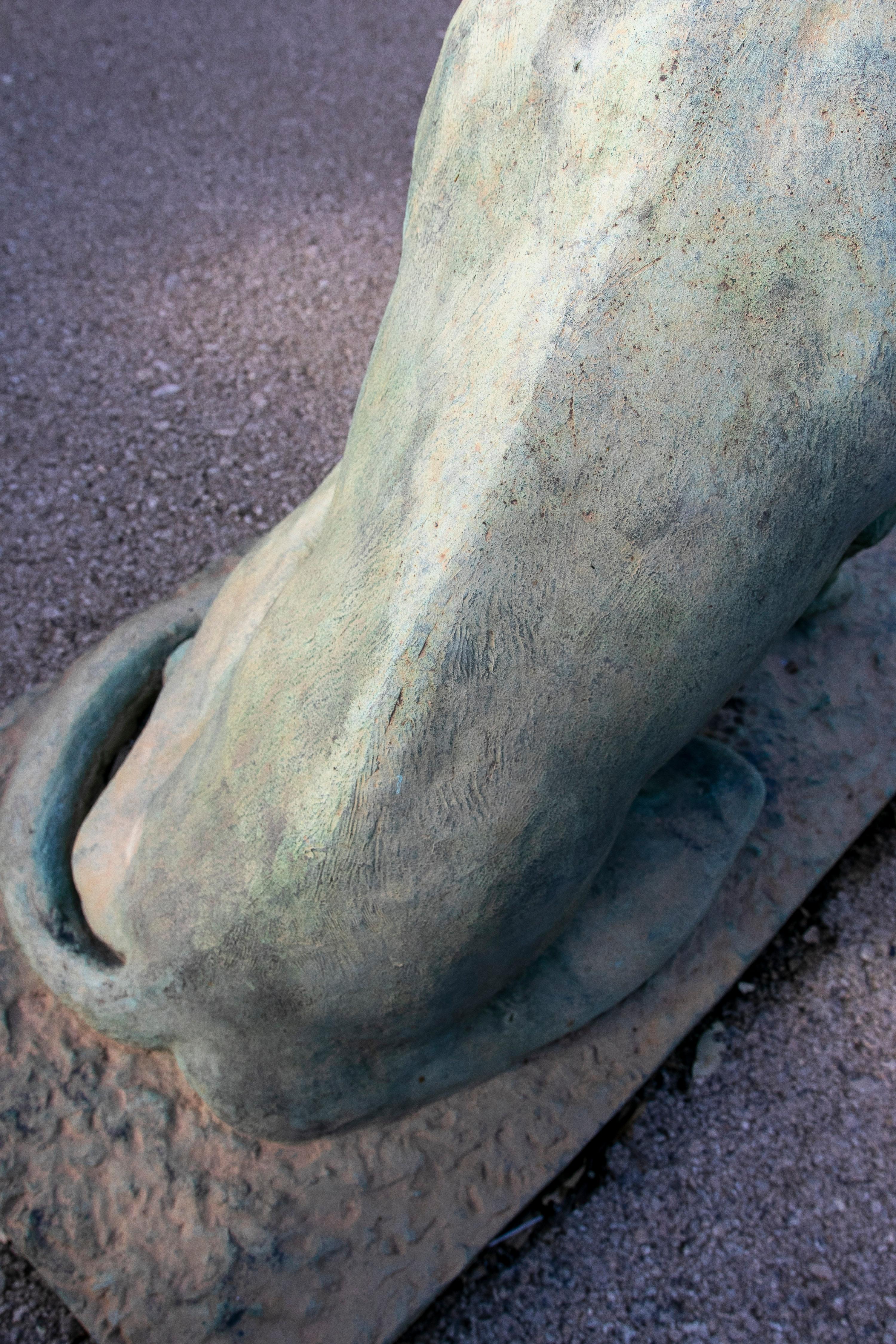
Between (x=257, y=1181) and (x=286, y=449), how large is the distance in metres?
1.44

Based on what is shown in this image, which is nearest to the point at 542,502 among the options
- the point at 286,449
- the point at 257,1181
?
the point at 257,1181

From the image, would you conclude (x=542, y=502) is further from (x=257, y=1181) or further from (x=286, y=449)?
(x=286, y=449)

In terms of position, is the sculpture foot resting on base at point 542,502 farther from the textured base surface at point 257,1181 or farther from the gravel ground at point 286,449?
the gravel ground at point 286,449

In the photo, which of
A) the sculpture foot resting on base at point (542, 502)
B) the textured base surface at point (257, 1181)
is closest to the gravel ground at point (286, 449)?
the textured base surface at point (257, 1181)

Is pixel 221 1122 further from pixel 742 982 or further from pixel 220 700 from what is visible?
pixel 742 982

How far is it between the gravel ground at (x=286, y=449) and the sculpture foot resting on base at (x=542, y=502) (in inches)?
20.6

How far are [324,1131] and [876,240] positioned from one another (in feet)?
3.28

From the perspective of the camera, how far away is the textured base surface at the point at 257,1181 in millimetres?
1190

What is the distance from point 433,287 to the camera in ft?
3.11

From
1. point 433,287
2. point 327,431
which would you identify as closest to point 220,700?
point 433,287

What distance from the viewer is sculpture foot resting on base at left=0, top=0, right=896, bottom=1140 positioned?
82 cm

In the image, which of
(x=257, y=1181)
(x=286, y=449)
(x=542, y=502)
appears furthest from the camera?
(x=286, y=449)

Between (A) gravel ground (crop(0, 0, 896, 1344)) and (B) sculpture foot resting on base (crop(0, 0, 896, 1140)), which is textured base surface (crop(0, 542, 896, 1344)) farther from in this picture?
(B) sculpture foot resting on base (crop(0, 0, 896, 1140))

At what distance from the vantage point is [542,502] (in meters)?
0.84
